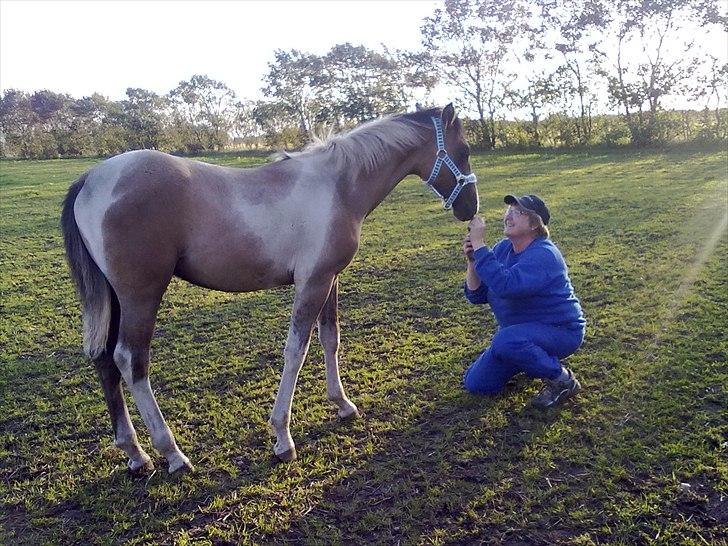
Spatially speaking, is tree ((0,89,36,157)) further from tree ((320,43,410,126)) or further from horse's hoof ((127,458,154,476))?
horse's hoof ((127,458,154,476))

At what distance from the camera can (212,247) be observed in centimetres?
310

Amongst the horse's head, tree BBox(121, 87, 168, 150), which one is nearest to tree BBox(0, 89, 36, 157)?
tree BBox(121, 87, 168, 150)

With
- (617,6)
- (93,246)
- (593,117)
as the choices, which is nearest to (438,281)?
(93,246)

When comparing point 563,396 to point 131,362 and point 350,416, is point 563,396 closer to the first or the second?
point 350,416

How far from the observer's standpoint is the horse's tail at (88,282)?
2996mm

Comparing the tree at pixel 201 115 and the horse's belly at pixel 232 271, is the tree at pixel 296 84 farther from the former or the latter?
Result: the horse's belly at pixel 232 271

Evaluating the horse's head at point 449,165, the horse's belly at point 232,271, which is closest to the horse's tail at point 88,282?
the horse's belly at point 232,271

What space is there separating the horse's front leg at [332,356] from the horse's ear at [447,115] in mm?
1288

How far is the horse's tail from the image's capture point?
300 centimetres

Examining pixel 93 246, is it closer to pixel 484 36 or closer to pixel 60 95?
pixel 484 36

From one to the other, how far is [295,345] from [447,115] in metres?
1.82

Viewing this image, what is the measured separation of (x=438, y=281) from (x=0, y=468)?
4.43m

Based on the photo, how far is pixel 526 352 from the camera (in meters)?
3.54

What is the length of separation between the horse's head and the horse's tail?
2126mm
